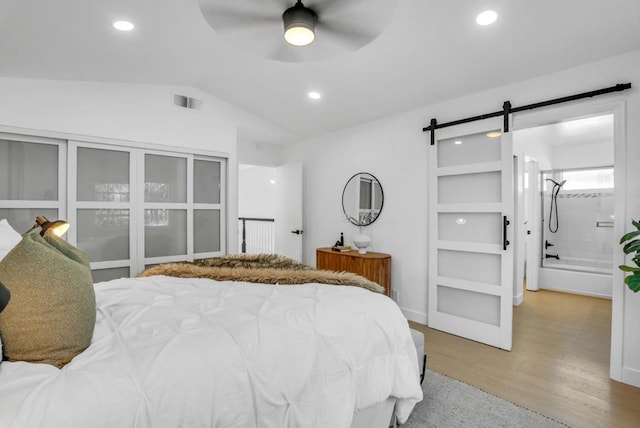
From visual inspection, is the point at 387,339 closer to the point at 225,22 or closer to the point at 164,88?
the point at 225,22

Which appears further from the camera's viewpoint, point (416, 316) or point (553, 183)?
point (553, 183)

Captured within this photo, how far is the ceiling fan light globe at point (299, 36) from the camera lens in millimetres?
1459

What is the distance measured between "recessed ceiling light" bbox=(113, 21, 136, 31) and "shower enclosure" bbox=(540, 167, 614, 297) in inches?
254

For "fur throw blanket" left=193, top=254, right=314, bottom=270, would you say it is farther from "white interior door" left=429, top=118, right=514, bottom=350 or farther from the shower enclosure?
the shower enclosure

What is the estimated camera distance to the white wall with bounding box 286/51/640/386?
2418 mm

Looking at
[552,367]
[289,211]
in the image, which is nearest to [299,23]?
[552,367]

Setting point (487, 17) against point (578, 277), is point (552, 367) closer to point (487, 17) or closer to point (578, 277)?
point (487, 17)

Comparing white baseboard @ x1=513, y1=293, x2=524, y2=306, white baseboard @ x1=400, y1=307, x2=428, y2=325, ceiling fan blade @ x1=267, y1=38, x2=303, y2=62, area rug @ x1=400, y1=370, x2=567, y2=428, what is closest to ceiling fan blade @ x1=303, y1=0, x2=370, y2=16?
ceiling fan blade @ x1=267, y1=38, x2=303, y2=62

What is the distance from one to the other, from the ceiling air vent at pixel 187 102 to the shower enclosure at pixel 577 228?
19.3ft

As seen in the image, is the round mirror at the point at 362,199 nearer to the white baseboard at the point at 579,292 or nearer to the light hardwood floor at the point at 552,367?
the light hardwood floor at the point at 552,367

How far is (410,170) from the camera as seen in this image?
3.89m

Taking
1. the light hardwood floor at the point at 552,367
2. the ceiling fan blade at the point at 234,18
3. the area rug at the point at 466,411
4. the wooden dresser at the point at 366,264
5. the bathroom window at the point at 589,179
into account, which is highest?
the ceiling fan blade at the point at 234,18

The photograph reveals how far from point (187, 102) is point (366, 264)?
3.00 metres

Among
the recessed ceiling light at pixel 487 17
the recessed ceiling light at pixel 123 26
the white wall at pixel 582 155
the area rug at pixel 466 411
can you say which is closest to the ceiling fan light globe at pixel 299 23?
the recessed ceiling light at pixel 487 17
